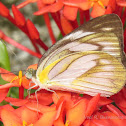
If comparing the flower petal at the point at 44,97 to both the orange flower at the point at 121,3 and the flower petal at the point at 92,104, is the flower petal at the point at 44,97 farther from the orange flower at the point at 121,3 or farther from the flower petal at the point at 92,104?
the orange flower at the point at 121,3

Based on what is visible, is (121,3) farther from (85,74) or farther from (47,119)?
(47,119)

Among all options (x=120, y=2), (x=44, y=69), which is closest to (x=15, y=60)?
(x=44, y=69)

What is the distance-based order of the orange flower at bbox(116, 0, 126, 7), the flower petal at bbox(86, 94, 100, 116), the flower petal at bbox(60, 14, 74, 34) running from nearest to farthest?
the flower petal at bbox(86, 94, 100, 116), the orange flower at bbox(116, 0, 126, 7), the flower petal at bbox(60, 14, 74, 34)

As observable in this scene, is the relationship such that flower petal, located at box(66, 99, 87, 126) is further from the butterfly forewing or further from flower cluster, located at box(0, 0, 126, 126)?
the butterfly forewing

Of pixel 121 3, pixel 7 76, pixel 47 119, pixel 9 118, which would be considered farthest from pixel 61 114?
pixel 121 3

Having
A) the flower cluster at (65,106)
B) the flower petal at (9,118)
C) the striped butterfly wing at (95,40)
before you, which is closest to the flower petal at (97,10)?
the flower cluster at (65,106)

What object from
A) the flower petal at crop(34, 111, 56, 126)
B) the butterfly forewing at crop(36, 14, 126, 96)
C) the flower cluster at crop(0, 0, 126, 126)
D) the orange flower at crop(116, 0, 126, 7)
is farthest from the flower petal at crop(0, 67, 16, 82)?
A: the orange flower at crop(116, 0, 126, 7)

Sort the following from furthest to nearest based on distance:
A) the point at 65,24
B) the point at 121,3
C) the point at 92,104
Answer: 1. the point at 65,24
2. the point at 121,3
3. the point at 92,104
